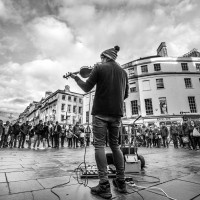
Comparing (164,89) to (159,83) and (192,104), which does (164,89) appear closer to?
(159,83)

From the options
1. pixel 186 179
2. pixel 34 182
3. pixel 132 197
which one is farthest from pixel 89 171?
pixel 186 179

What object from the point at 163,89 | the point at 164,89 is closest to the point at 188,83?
the point at 164,89

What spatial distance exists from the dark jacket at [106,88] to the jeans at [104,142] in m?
0.12

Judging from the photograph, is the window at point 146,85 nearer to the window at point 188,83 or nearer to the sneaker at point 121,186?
the window at point 188,83

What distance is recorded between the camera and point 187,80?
82.7ft

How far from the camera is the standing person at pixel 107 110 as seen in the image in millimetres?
2064

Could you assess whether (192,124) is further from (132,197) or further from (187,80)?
(187,80)

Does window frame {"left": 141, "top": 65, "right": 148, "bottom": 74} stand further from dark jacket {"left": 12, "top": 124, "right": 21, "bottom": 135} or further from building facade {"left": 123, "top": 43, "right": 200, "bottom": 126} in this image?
dark jacket {"left": 12, "top": 124, "right": 21, "bottom": 135}

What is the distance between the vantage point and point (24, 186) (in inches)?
84.0

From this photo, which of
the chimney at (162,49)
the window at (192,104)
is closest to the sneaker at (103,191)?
the window at (192,104)

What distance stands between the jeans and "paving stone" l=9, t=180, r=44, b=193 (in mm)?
909

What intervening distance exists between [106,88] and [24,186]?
1829mm

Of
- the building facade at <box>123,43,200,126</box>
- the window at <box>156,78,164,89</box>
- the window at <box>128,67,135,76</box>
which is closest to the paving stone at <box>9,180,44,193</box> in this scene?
the building facade at <box>123,43,200,126</box>

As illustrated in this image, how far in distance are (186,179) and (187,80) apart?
87.3 feet
